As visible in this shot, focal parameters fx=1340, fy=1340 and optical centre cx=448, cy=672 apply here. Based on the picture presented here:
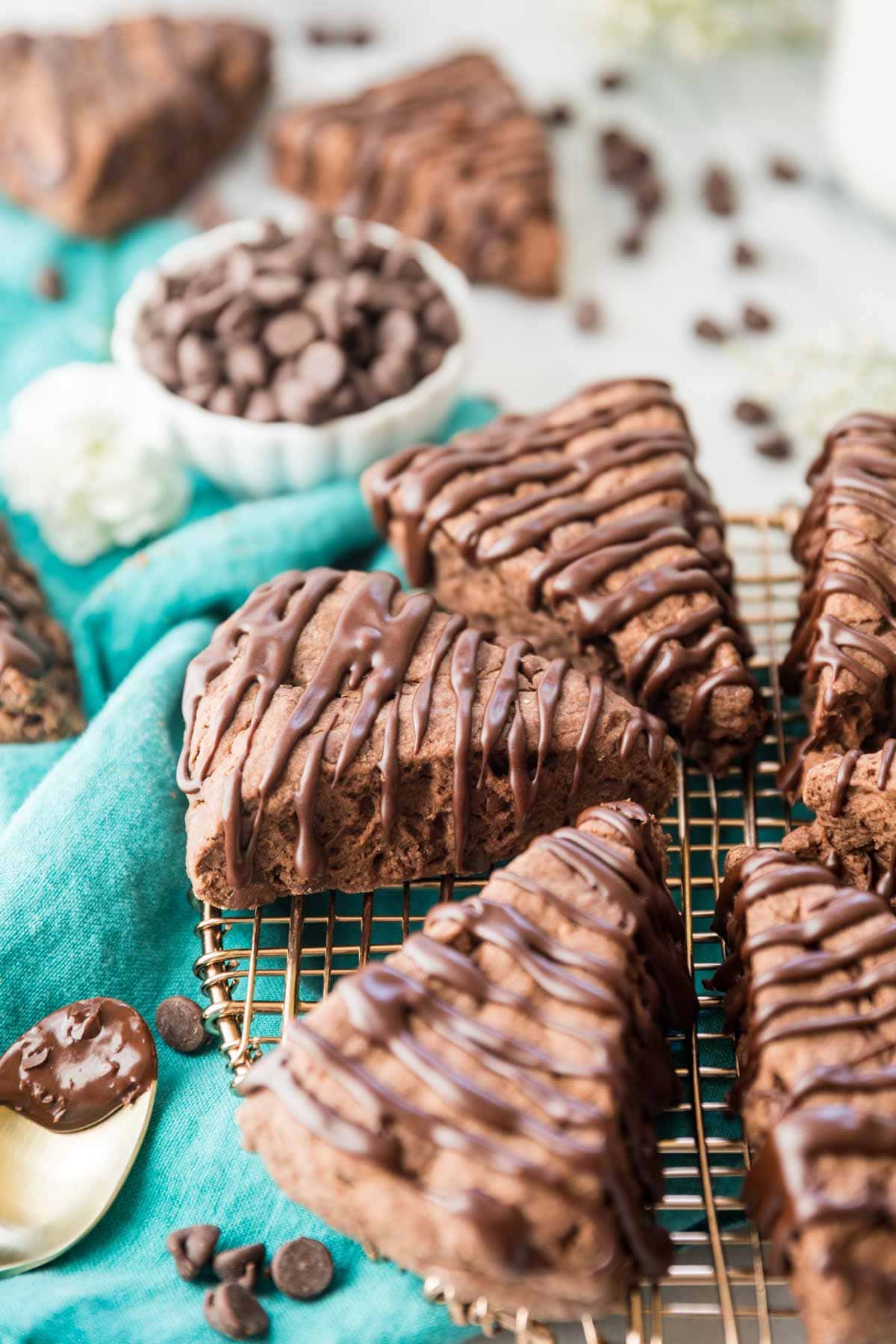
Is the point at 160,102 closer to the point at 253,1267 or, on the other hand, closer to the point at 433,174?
the point at 433,174

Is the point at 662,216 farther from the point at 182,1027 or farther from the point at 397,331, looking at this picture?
the point at 182,1027

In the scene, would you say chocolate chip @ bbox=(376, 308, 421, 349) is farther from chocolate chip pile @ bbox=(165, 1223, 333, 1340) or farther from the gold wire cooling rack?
chocolate chip pile @ bbox=(165, 1223, 333, 1340)

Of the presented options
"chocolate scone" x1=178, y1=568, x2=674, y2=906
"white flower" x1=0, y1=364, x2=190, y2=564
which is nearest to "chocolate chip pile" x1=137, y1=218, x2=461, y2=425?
"white flower" x1=0, y1=364, x2=190, y2=564

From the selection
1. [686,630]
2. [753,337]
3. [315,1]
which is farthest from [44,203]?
[686,630]


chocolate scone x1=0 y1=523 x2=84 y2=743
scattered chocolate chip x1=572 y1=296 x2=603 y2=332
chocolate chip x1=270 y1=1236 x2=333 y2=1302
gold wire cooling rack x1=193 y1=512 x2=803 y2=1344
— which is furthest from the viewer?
scattered chocolate chip x1=572 y1=296 x2=603 y2=332

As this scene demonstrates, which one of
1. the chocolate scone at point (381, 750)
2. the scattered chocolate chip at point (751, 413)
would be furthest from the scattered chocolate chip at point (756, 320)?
the chocolate scone at point (381, 750)

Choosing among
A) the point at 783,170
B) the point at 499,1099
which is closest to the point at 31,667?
the point at 499,1099

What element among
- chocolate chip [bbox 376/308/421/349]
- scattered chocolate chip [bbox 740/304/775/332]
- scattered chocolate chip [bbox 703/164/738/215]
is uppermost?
chocolate chip [bbox 376/308/421/349]
